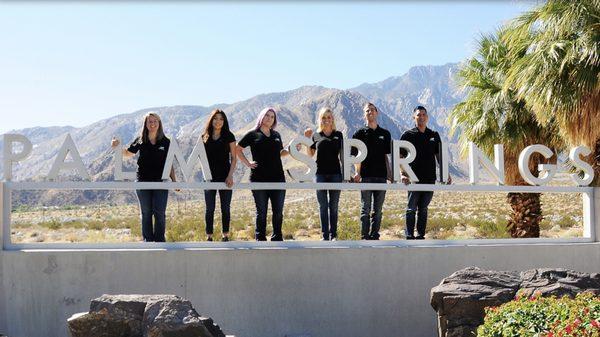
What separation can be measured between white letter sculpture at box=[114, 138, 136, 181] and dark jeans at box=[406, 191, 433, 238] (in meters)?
3.52

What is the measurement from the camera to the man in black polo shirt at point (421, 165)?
9586mm

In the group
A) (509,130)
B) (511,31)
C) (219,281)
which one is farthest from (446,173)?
(509,130)

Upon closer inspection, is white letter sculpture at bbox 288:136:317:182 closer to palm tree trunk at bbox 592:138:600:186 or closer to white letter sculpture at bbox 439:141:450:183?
white letter sculpture at bbox 439:141:450:183

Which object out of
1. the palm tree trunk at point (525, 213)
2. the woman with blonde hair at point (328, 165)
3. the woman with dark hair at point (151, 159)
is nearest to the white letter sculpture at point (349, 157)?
the woman with blonde hair at point (328, 165)

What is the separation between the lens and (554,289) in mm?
7332

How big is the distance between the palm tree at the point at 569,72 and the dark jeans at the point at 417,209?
119 inches

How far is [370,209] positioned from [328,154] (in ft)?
2.94

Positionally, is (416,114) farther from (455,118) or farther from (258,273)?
(455,118)

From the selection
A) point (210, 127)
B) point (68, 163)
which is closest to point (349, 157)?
point (210, 127)

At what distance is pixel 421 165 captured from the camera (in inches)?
378

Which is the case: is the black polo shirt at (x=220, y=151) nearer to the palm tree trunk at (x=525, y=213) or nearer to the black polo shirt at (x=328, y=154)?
the black polo shirt at (x=328, y=154)

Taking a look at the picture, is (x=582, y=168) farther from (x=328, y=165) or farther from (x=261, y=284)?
(x=261, y=284)

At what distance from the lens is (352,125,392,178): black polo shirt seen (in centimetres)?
938

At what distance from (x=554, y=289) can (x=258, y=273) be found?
3.17m
